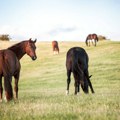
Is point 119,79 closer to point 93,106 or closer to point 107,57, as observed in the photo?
point 107,57

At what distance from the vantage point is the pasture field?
8.05 metres

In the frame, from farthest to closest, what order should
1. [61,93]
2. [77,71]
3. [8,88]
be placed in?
1. [61,93]
2. [77,71]
3. [8,88]

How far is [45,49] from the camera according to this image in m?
67.6

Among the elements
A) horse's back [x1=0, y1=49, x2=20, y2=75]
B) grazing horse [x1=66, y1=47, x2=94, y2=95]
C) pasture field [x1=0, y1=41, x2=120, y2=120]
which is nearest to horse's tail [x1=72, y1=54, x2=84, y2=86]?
grazing horse [x1=66, y1=47, x2=94, y2=95]

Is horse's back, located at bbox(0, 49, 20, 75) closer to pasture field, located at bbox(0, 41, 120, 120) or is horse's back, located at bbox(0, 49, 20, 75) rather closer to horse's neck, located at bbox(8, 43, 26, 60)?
pasture field, located at bbox(0, 41, 120, 120)

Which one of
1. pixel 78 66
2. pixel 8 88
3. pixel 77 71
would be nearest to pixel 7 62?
pixel 8 88

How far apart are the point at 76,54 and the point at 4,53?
4551 mm

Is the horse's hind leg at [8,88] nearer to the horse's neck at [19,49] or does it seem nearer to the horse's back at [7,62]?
the horse's back at [7,62]

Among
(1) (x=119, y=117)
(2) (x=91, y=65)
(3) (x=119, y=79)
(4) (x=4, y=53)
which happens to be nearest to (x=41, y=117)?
(1) (x=119, y=117)

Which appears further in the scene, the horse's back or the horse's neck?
the horse's neck

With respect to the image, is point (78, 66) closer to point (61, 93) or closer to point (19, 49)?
point (61, 93)

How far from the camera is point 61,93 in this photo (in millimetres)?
17500

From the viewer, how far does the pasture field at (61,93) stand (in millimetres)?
8055

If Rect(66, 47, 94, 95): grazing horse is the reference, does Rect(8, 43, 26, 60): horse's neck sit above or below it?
above
